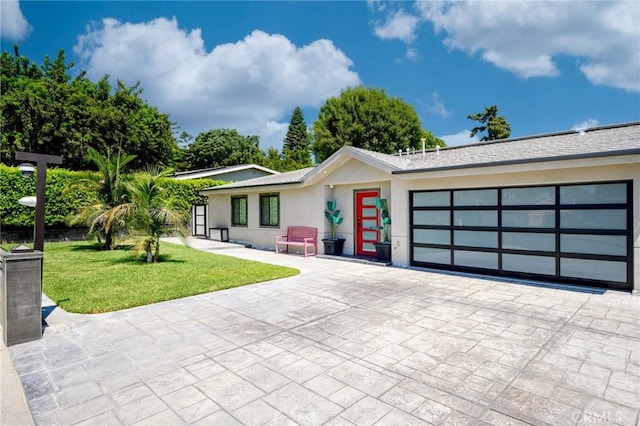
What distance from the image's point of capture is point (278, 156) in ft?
153

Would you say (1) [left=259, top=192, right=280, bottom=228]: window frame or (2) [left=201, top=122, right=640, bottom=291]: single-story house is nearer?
(2) [left=201, top=122, right=640, bottom=291]: single-story house

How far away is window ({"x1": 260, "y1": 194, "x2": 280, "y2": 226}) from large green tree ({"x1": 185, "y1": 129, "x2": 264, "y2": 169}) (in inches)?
1153

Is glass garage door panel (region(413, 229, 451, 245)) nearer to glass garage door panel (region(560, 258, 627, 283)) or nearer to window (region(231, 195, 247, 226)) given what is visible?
glass garage door panel (region(560, 258, 627, 283))

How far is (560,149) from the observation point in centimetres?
778

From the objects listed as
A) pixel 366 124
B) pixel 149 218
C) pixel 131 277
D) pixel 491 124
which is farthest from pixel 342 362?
pixel 491 124

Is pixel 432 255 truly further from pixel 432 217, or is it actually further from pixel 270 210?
pixel 270 210

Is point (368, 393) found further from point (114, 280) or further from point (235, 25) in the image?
point (235, 25)

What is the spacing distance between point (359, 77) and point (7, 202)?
93.1ft

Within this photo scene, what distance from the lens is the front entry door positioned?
460 inches

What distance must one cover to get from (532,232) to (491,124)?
30.2 metres

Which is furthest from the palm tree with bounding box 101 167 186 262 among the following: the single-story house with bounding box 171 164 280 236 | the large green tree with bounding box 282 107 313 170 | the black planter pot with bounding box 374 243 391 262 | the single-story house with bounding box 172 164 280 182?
the large green tree with bounding box 282 107 313 170

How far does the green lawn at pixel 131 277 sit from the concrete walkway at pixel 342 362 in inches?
25.0

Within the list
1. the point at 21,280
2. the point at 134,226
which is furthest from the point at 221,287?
the point at 134,226

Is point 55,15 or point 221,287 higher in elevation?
point 55,15
